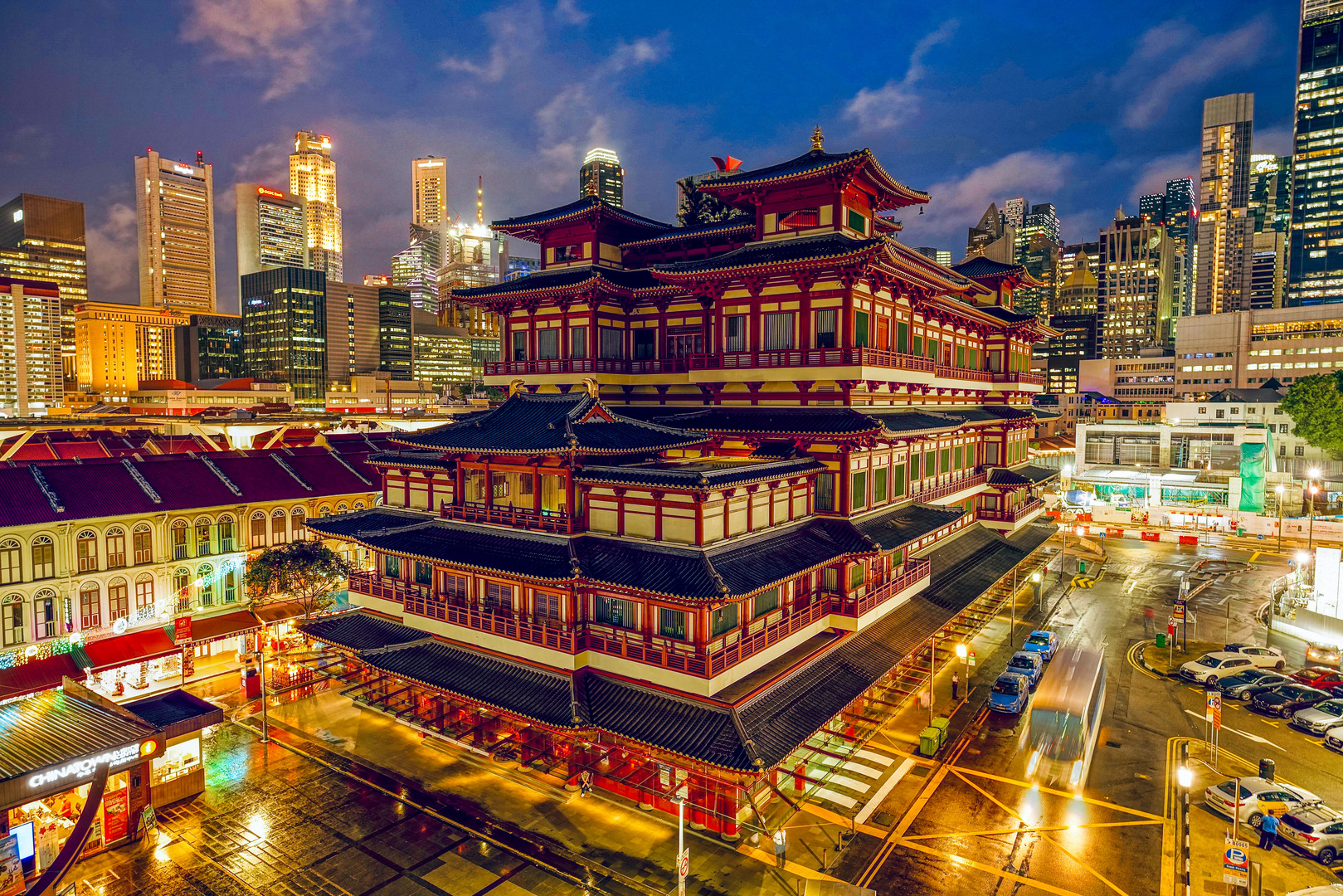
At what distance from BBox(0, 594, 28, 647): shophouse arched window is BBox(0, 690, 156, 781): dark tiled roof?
17.1m

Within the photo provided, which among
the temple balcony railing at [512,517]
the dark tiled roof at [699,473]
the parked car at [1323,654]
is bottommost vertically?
the parked car at [1323,654]

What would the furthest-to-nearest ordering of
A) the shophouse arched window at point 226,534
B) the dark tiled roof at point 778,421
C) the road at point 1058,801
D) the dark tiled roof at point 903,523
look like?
the shophouse arched window at point 226,534 < the dark tiled roof at point 903,523 < the dark tiled roof at point 778,421 < the road at point 1058,801

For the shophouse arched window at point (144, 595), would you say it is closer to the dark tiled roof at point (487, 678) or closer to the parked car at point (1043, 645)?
the dark tiled roof at point (487, 678)

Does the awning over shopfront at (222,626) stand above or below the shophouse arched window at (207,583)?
below

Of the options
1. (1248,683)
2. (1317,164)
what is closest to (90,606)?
(1248,683)

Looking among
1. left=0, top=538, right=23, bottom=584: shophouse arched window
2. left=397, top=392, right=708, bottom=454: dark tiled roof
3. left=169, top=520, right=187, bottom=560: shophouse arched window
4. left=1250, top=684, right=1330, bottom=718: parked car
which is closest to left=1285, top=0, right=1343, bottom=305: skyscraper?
left=1250, top=684, right=1330, bottom=718: parked car

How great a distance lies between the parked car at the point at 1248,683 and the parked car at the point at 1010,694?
10737 mm

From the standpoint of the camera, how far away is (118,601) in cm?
3969

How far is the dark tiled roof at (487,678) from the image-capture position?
2594 centimetres

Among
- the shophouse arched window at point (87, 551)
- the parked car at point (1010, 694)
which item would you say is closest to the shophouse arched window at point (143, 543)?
the shophouse arched window at point (87, 551)

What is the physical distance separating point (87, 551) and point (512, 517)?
26.9 m

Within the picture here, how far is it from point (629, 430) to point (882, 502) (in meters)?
15.4

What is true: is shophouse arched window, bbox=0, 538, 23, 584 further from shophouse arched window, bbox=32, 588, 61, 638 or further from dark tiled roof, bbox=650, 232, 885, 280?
dark tiled roof, bbox=650, 232, 885, 280

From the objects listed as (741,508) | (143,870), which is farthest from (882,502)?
(143,870)
